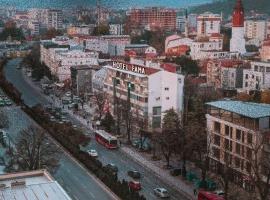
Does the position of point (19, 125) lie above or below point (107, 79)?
below

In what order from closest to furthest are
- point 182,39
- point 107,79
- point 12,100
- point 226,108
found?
point 226,108 < point 107,79 < point 12,100 < point 182,39

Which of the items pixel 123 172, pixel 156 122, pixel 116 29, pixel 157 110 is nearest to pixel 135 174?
pixel 123 172

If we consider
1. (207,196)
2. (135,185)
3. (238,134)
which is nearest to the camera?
(207,196)

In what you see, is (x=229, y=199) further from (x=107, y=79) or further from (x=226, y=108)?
(x=107, y=79)

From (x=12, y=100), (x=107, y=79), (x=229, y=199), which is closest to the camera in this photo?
(x=229, y=199)

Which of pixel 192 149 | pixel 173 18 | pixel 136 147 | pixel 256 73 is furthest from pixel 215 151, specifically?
pixel 173 18

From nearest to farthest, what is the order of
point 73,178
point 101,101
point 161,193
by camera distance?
1. point 161,193
2. point 73,178
3. point 101,101

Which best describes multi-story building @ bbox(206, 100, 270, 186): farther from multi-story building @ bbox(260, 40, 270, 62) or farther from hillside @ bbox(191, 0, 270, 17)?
hillside @ bbox(191, 0, 270, 17)

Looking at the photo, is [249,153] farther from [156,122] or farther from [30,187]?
[156,122]
